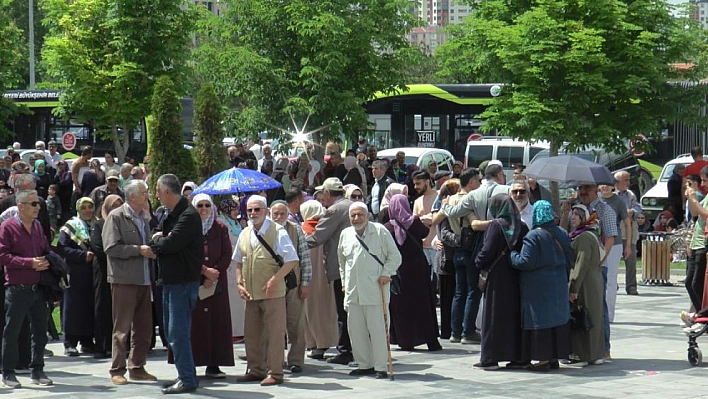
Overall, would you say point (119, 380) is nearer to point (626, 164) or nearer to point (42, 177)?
point (42, 177)

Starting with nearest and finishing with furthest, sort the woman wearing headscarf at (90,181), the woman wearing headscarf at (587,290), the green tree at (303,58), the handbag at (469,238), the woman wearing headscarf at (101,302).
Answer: the woman wearing headscarf at (587,290)
the woman wearing headscarf at (101,302)
the handbag at (469,238)
the woman wearing headscarf at (90,181)
the green tree at (303,58)

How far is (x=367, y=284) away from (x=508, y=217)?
1.56 metres

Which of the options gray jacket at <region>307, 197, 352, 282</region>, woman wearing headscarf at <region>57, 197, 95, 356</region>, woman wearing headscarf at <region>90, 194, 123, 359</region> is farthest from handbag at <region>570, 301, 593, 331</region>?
woman wearing headscarf at <region>57, 197, 95, 356</region>

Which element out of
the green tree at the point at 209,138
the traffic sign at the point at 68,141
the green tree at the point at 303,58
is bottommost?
the green tree at the point at 209,138

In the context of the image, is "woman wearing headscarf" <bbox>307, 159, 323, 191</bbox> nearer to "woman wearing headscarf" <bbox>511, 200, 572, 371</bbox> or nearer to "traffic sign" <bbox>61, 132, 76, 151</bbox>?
"woman wearing headscarf" <bbox>511, 200, 572, 371</bbox>

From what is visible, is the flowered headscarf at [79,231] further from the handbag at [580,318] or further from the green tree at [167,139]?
the green tree at [167,139]

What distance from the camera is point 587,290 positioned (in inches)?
486

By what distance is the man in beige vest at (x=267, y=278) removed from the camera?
37.0ft

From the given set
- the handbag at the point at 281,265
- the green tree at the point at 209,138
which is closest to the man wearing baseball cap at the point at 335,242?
the handbag at the point at 281,265

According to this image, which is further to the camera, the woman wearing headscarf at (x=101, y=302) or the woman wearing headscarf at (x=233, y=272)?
the woman wearing headscarf at (x=233, y=272)

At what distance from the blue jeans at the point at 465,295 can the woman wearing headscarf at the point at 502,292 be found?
145 cm

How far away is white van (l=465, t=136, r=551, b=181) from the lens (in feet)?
109

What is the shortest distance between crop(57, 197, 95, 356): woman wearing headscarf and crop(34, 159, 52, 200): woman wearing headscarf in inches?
478

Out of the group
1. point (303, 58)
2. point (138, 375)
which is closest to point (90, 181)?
point (303, 58)
